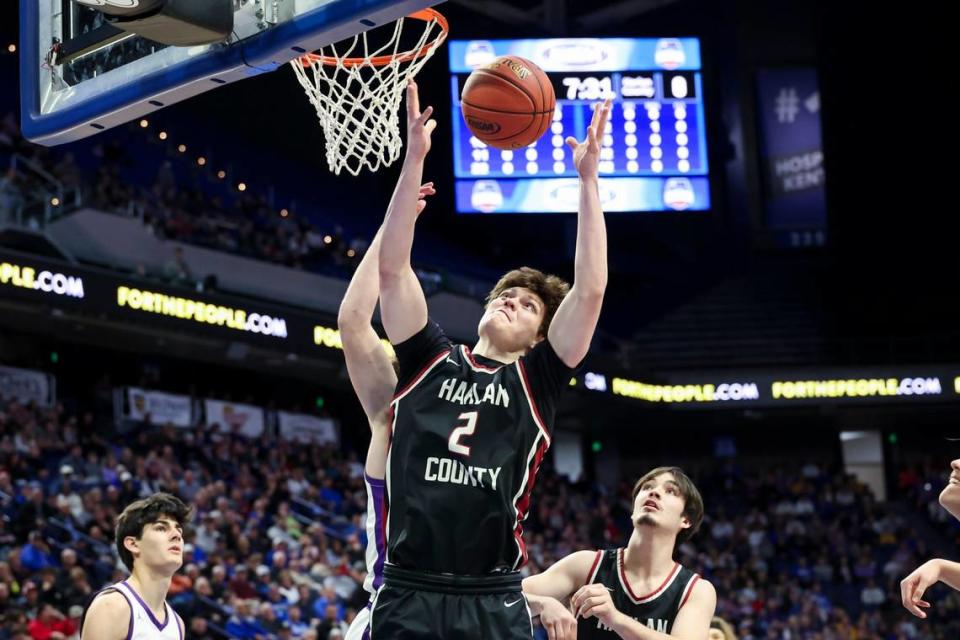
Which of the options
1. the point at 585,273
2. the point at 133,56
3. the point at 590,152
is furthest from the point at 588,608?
the point at 133,56

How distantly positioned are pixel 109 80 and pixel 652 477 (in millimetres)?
2655

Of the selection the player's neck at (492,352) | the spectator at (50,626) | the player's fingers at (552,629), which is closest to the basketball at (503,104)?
the player's neck at (492,352)

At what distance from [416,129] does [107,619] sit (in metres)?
2.44

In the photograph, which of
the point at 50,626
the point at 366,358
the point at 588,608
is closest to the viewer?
the point at 588,608

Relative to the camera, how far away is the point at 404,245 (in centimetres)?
390

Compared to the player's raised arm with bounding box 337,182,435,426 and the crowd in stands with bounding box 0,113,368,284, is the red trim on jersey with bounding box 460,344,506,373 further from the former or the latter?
the crowd in stands with bounding box 0,113,368,284

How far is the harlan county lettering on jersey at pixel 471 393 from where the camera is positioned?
12.9 feet

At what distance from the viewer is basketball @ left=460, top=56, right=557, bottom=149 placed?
16.0 feet

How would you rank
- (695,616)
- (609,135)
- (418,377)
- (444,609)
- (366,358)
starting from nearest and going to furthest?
1. (444,609)
2. (418,377)
3. (366,358)
4. (695,616)
5. (609,135)

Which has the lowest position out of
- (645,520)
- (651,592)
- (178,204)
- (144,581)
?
(651,592)

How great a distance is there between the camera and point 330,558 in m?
16.1

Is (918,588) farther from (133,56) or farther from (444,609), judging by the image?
(133,56)

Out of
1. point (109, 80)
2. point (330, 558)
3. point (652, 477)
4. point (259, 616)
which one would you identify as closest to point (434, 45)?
point (109, 80)

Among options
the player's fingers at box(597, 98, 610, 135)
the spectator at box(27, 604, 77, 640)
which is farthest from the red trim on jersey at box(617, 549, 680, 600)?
the spectator at box(27, 604, 77, 640)
